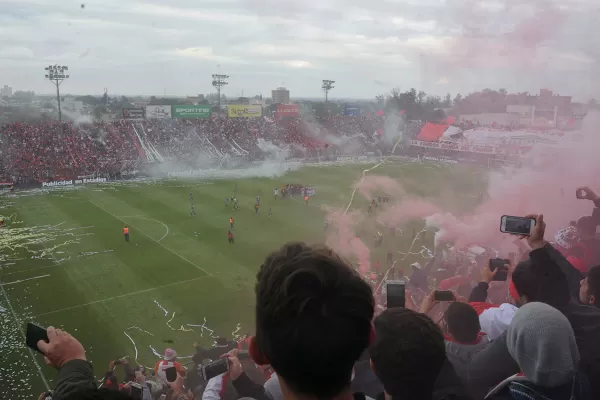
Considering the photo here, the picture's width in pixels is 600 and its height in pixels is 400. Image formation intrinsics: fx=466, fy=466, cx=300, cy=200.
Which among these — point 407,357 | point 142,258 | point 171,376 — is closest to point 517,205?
point 171,376

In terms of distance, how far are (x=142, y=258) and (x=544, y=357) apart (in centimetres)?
1909

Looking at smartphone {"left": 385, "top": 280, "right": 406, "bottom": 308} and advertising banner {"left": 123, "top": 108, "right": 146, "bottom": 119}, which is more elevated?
advertising banner {"left": 123, "top": 108, "right": 146, "bottom": 119}

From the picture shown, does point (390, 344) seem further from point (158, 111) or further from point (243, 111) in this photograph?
point (243, 111)

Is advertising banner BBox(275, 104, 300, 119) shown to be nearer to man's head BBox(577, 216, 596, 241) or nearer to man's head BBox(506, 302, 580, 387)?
man's head BBox(577, 216, 596, 241)

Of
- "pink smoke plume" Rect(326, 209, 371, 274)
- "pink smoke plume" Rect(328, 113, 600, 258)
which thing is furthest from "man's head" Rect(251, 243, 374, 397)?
"pink smoke plume" Rect(326, 209, 371, 274)

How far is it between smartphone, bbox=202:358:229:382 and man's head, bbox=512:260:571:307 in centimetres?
249

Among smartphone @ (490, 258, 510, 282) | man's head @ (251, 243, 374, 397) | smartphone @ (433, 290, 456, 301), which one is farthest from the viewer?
smartphone @ (490, 258, 510, 282)

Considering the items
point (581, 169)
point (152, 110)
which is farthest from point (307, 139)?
point (581, 169)

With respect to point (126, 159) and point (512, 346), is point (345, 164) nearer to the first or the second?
point (126, 159)

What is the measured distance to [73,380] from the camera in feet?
7.31

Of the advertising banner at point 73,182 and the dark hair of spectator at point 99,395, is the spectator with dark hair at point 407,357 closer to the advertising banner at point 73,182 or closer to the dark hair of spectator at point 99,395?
the dark hair of spectator at point 99,395

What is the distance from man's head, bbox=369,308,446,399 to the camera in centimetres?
247

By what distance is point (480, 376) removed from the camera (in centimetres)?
307

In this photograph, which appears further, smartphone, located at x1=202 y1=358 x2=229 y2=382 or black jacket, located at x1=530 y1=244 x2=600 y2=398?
smartphone, located at x1=202 y1=358 x2=229 y2=382
